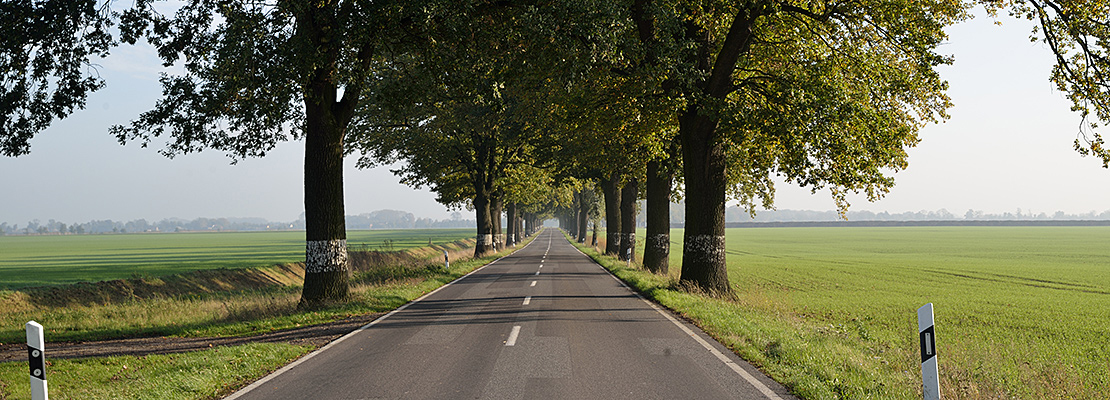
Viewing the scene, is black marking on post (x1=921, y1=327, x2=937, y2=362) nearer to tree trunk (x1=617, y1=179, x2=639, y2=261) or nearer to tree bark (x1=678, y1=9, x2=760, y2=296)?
tree bark (x1=678, y1=9, x2=760, y2=296)

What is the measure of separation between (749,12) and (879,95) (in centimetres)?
415

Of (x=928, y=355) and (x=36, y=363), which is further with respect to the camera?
(x=928, y=355)

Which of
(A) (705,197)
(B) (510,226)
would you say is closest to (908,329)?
(A) (705,197)

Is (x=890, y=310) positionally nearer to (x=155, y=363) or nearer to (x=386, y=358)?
(x=386, y=358)

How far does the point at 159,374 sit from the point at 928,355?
848 cm

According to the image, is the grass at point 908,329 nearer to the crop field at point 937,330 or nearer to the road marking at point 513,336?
the crop field at point 937,330

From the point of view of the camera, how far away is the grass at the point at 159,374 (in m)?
7.04

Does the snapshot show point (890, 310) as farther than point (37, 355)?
Yes

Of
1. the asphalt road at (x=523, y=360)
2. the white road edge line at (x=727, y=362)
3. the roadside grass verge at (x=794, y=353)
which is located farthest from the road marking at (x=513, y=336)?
the roadside grass verge at (x=794, y=353)

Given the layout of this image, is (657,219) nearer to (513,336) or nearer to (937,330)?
(937,330)

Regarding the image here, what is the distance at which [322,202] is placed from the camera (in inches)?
587

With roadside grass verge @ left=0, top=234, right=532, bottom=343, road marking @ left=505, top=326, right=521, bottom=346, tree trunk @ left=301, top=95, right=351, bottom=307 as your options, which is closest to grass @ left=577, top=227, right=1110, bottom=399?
road marking @ left=505, top=326, right=521, bottom=346

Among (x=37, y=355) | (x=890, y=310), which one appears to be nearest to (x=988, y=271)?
(x=890, y=310)

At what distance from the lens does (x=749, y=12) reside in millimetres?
15367
